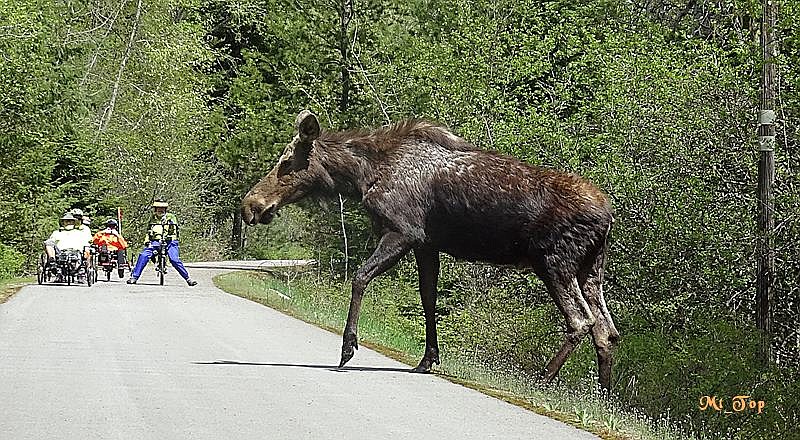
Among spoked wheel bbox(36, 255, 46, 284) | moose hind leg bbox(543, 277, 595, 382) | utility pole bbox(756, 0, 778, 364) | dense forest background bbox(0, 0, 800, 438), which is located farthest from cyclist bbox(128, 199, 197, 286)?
moose hind leg bbox(543, 277, 595, 382)

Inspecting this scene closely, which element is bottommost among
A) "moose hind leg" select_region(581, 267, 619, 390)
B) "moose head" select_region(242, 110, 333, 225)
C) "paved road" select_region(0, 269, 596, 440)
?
"paved road" select_region(0, 269, 596, 440)

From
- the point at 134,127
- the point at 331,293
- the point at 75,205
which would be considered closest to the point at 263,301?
the point at 331,293

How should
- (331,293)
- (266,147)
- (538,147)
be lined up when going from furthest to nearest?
(266,147) → (331,293) → (538,147)

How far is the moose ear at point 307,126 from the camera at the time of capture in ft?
45.6

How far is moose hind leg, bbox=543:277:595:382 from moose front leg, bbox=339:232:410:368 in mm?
1573

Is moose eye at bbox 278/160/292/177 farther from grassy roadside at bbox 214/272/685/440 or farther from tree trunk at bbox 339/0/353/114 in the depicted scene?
tree trunk at bbox 339/0/353/114

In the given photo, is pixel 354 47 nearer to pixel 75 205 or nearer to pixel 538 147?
pixel 75 205

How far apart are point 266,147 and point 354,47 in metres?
5.36

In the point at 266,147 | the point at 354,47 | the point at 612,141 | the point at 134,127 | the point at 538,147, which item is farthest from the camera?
the point at 134,127

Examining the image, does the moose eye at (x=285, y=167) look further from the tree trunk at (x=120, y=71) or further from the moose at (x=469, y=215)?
the tree trunk at (x=120, y=71)

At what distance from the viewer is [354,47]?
39.5 meters

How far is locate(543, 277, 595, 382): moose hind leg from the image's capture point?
12.7 meters

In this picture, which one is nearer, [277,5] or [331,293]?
[331,293]

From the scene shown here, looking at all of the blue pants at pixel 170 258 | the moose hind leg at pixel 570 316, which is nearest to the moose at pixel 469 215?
the moose hind leg at pixel 570 316
